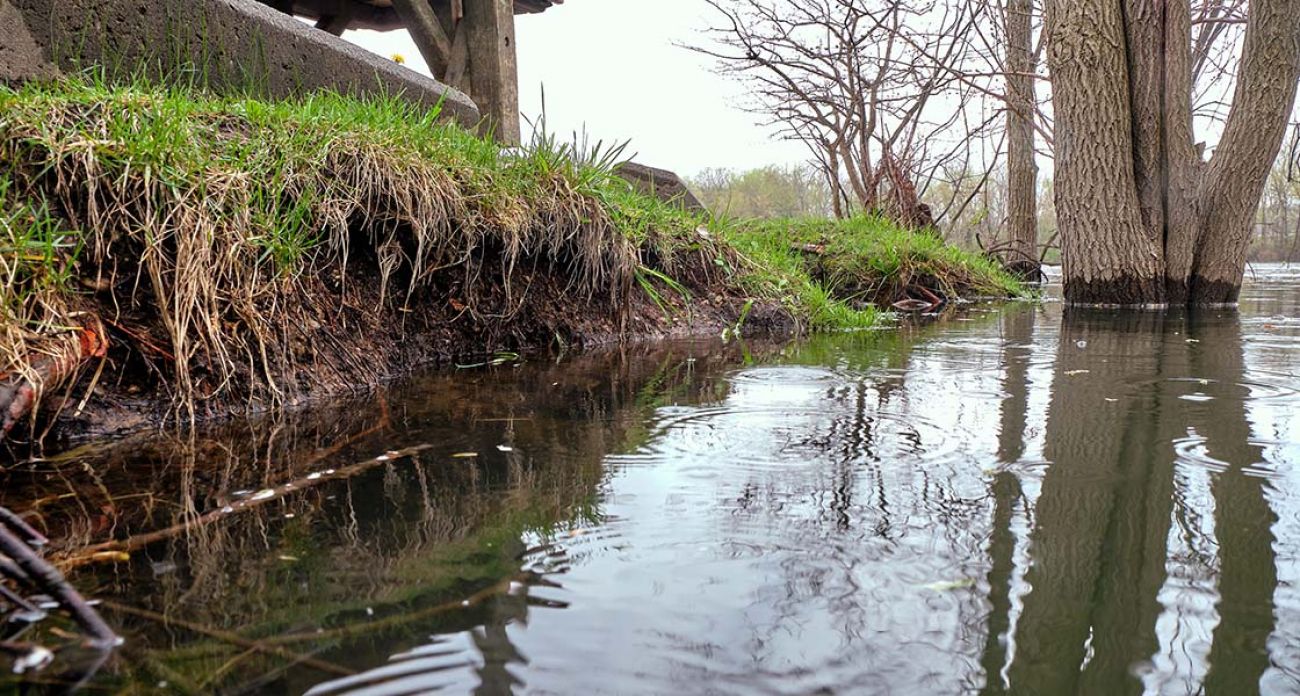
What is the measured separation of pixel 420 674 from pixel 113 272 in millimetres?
1746

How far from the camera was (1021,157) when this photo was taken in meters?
10.7

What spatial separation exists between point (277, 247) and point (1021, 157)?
1014cm

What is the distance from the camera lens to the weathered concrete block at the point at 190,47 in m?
2.93

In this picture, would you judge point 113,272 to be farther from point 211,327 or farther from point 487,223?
point 487,223

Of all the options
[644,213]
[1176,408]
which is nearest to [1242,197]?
[644,213]

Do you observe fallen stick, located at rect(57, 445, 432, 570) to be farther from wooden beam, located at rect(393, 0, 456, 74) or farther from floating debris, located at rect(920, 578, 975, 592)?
wooden beam, located at rect(393, 0, 456, 74)

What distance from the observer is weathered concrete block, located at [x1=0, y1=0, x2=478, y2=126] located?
2.93 m

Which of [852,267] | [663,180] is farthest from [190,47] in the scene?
[852,267]

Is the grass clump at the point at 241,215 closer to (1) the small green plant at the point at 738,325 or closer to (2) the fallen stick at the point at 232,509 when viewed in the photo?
(2) the fallen stick at the point at 232,509

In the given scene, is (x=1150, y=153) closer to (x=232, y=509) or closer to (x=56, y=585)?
(x=232, y=509)

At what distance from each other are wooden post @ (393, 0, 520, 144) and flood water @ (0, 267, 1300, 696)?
414cm

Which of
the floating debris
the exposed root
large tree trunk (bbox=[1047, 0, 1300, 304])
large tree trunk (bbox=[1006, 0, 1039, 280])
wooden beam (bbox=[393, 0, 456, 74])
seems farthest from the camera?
large tree trunk (bbox=[1006, 0, 1039, 280])

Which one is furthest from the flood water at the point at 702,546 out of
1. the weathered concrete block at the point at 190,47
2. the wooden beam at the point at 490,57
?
the wooden beam at the point at 490,57

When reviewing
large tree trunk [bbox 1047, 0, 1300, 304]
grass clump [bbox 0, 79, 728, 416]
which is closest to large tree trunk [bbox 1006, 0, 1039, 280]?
large tree trunk [bbox 1047, 0, 1300, 304]
